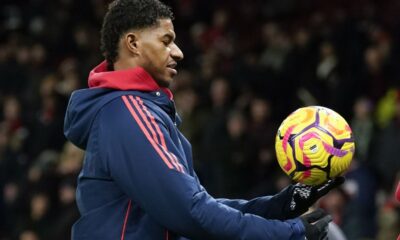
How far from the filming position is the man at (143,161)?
3.70 meters

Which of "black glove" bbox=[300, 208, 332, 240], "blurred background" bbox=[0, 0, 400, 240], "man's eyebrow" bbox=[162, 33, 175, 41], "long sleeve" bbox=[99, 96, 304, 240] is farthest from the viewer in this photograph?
"blurred background" bbox=[0, 0, 400, 240]

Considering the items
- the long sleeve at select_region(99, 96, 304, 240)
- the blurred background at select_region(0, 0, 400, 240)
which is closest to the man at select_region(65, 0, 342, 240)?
the long sleeve at select_region(99, 96, 304, 240)

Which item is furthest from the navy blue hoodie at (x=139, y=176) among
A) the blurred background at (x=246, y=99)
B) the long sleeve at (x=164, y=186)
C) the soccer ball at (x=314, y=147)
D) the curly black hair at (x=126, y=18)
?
the blurred background at (x=246, y=99)

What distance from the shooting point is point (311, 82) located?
33.3ft

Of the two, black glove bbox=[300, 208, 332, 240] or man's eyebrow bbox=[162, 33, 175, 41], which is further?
man's eyebrow bbox=[162, 33, 175, 41]

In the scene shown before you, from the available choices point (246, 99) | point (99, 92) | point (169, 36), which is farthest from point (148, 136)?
point (246, 99)

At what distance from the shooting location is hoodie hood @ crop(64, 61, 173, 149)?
394 cm

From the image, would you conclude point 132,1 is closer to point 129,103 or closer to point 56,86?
point 129,103

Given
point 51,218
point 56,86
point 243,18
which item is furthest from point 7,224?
point 243,18

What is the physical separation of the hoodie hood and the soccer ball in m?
0.54

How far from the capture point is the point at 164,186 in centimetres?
369

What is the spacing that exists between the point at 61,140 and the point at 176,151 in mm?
7484

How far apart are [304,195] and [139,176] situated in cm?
78

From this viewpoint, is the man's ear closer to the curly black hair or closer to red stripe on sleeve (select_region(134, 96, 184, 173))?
the curly black hair
